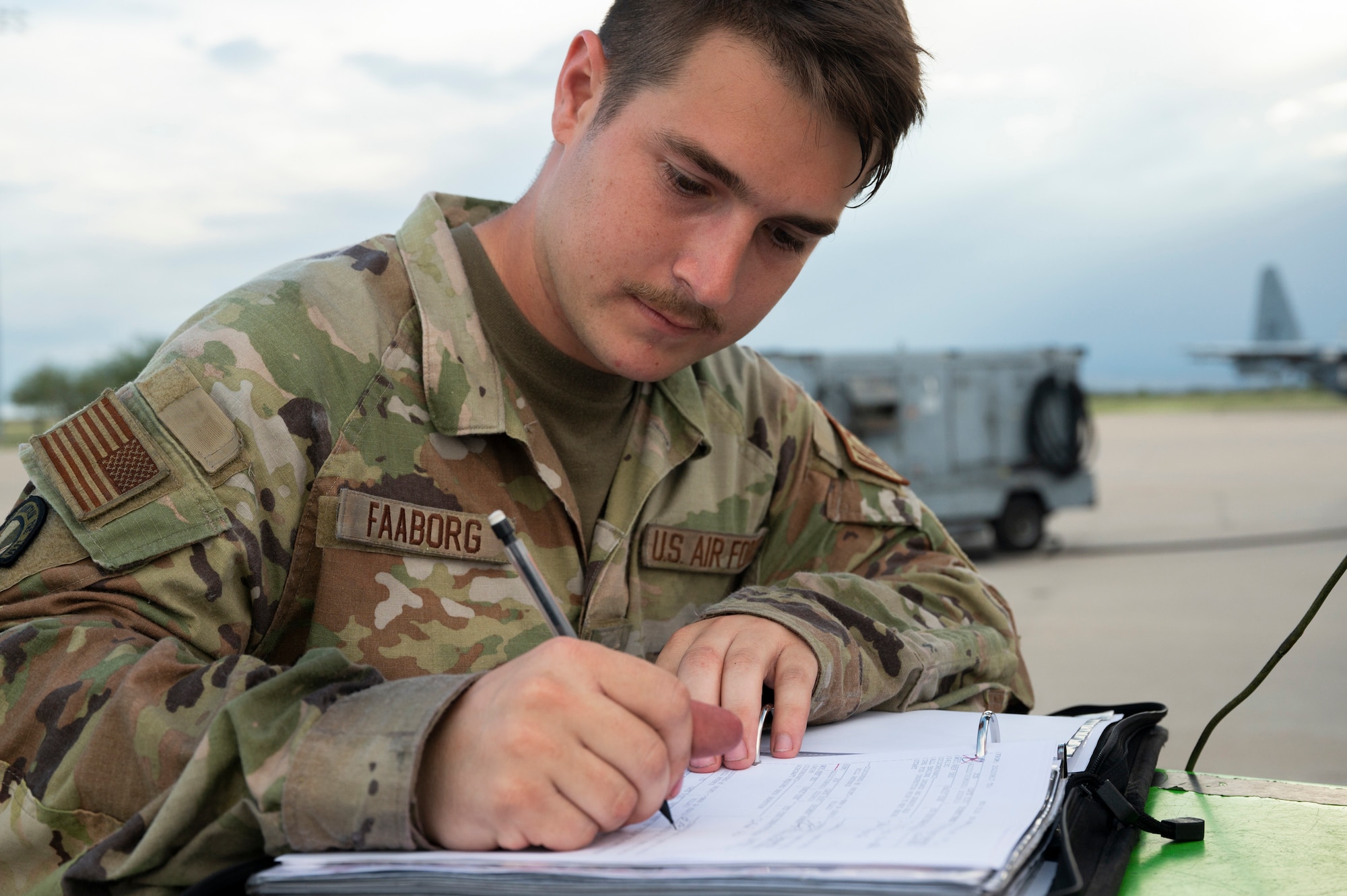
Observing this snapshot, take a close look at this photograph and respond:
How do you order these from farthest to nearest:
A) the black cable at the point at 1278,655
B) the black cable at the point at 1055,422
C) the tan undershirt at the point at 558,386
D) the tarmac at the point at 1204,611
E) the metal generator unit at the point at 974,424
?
the black cable at the point at 1055,422 < the metal generator unit at the point at 974,424 < the tarmac at the point at 1204,611 < the tan undershirt at the point at 558,386 < the black cable at the point at 1278,655

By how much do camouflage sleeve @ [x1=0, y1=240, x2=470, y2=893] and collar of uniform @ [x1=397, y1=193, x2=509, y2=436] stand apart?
12 cm

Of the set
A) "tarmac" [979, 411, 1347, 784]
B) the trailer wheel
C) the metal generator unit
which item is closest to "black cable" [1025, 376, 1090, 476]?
Result: the metal generator unit

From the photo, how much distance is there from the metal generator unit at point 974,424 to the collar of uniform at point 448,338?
6.74m

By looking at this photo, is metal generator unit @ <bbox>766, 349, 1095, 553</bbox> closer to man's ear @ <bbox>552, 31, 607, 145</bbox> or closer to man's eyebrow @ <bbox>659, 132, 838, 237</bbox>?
man's ear @ <bbox>552, 31, 607, 145</bbox>

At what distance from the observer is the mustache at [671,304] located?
4.32 feet

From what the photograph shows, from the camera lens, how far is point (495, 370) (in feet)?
4.94

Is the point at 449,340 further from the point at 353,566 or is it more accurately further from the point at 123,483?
the point at 123,483

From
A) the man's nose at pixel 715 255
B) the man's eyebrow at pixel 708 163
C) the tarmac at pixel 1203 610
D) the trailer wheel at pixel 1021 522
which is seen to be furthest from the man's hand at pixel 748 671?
the trailer wheel at pixel 1021 522

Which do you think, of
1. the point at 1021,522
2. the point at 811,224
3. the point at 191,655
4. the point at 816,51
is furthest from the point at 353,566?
the point at 1021,522

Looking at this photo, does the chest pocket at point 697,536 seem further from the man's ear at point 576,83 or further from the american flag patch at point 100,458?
the american flag patch at point 100,458

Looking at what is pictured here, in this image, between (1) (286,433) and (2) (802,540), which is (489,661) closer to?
(1) (286,433)

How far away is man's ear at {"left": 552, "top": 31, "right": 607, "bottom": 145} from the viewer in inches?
57.6

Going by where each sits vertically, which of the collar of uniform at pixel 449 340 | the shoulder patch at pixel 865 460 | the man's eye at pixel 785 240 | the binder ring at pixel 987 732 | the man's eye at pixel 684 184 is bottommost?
the binder ring at pixel 987 732

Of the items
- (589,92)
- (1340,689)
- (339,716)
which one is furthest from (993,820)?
(1340,689)
